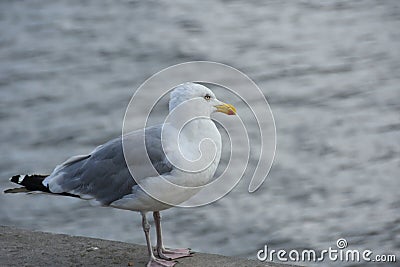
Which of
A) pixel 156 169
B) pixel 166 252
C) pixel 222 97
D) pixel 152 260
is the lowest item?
pixel 152 260

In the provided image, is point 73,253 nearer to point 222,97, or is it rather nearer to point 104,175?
point 104,175

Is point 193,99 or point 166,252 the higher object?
point 193,99

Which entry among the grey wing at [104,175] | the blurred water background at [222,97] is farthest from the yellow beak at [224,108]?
the blurred water background at [222,97]

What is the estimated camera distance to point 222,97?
352 inches

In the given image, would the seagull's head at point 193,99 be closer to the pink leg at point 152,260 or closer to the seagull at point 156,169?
the seagull at point 156,169

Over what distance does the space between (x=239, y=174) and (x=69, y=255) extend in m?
3.11

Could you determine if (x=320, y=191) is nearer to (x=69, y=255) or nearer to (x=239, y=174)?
(x=239, y=174)

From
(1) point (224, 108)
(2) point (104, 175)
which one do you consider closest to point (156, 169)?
(2) point (104, 175)

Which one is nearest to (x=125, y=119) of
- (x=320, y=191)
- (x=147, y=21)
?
(x=320, y=191)

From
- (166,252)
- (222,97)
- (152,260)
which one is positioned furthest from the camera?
(222,97)

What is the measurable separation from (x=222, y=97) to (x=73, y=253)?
191 inches

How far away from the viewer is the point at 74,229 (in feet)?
21.0

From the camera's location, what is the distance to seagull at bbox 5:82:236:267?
402 cm

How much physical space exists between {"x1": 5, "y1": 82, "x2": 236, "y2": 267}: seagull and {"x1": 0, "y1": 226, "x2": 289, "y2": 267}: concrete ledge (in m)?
0.13
